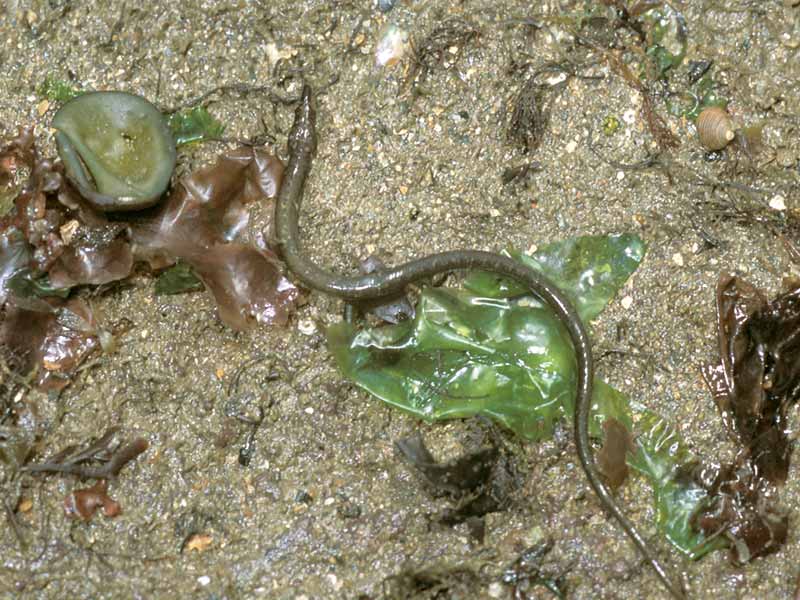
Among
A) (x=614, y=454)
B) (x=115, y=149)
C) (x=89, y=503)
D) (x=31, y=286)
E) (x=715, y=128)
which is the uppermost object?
(x=715, y=128)

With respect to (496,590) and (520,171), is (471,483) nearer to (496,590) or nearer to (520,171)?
(496,590)

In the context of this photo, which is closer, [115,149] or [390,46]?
[115,149]

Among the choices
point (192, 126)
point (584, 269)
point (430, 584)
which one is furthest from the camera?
point (192, 126)

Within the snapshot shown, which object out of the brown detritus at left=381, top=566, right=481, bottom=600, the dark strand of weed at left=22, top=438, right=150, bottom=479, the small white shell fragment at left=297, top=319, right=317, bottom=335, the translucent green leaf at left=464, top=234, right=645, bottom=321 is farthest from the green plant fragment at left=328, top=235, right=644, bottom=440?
the dark strand of weed at left=22, top=438, right=150, bottom=479

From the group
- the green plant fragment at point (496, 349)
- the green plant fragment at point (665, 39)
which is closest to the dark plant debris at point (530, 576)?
the green plant fragment at point (496, 349)

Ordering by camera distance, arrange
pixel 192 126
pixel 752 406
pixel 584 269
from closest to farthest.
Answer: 1. pixel 752 406
2. pixel 584 269
3. pixel 192 126

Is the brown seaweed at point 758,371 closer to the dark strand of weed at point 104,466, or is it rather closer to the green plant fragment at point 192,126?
the green plant fragment at point 192,126

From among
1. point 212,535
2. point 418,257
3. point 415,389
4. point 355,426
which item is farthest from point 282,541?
point 418,257

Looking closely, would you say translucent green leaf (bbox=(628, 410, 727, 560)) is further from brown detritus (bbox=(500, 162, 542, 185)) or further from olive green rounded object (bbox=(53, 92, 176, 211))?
olive green rounded object (bbox=(53, 92, 176, 211))

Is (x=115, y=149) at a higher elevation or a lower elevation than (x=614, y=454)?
higher

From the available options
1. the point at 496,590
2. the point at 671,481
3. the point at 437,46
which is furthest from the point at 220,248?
the point at 671,481
